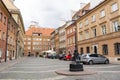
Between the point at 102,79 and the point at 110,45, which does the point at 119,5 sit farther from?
the point at 102,79

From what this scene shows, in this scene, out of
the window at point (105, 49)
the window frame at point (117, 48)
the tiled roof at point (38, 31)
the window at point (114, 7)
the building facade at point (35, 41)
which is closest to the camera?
the window frame at point (117, 48)

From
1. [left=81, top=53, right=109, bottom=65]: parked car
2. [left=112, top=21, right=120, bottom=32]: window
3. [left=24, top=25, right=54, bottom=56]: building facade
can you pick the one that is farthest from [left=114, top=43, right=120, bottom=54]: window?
[left=24, top=25, right=54, bottom=56]: building facade

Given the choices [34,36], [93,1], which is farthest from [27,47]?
[93,1]

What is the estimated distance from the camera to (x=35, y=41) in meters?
105

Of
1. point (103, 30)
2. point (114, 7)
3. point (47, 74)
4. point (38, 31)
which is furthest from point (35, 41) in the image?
point (47, 74)

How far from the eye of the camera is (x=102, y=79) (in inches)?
390

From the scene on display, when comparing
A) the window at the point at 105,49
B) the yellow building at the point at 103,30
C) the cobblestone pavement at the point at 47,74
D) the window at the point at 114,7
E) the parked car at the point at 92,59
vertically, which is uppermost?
the window at the point at 114,7

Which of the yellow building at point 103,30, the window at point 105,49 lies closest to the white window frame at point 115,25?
the yellow building at point 103,30

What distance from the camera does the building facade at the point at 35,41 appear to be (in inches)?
4087

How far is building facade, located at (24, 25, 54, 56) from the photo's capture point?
341 ft

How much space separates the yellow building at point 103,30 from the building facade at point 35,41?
6848cm

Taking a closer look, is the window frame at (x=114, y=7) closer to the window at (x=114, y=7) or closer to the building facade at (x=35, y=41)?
the window at (x=114, y=7)

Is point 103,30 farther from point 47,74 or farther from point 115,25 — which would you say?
point 47,74

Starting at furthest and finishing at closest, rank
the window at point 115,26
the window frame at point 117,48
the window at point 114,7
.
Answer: the window at point 114,7, the window at point 115,26, the window frame at point 117,48
